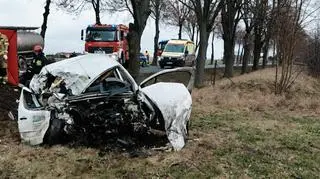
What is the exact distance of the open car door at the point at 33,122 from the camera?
878 cm

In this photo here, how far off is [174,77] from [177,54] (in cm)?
3027

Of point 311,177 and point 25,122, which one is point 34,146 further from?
point 311,177

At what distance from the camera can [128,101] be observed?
8.90 metres

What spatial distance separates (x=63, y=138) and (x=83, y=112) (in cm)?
81

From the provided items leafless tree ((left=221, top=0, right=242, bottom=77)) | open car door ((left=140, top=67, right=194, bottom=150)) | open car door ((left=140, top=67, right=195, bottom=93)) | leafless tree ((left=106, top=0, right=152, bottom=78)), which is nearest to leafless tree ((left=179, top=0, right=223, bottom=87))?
leafless tree ((left=221, top=0, right=242, bottom=77))

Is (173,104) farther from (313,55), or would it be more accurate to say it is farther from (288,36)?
(313,55)

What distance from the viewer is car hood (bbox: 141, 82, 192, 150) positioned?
9.26 m

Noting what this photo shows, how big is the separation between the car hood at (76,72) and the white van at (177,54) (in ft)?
101

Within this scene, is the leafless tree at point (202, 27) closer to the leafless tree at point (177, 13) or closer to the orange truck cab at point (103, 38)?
the orange truck cab at point (103, 38)

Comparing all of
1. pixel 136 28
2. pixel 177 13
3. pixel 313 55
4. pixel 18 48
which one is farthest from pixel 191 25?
pixel 136 28

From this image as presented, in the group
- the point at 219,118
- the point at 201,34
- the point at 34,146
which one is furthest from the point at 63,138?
the point at 201,34

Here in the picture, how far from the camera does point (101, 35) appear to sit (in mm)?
31062

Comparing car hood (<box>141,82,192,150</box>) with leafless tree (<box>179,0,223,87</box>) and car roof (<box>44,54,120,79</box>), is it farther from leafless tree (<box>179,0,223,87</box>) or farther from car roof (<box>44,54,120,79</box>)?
leafless tree (<box>179,0,223,87</box>)

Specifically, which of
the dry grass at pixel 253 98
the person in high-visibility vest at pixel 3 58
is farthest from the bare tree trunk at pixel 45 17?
the dry grass at pixel 253 98
